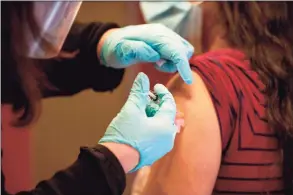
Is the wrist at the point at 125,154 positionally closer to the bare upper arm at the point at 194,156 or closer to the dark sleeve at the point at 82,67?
the bare upper arm at the point at 194,156

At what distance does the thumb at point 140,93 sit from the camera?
2.48 feet

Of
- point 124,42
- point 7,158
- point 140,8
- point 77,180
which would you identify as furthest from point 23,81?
point 7,158

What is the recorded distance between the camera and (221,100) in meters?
0.85

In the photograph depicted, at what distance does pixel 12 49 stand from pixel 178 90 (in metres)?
0.32

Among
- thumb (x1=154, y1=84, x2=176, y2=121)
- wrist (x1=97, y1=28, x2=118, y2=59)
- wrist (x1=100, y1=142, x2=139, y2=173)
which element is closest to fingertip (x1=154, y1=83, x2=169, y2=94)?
thumb (x1=154, y1=84, x2=176, y2=121)

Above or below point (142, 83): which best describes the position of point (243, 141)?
below

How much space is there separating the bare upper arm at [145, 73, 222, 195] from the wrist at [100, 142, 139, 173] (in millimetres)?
115

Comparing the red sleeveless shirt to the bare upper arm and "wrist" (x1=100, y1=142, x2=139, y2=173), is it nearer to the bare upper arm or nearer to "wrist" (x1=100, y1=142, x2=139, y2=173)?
the bare upper arm

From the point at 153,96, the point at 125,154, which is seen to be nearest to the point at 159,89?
the point at 153,96

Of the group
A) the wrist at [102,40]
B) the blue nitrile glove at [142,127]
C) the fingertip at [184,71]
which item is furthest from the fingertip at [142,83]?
the wrist at [102,40]

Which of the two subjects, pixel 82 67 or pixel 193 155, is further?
pixel 82 67

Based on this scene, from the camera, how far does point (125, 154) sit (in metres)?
0.73

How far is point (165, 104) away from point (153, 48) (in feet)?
0.60

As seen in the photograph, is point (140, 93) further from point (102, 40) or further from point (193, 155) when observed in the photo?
point (102, 40)
